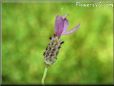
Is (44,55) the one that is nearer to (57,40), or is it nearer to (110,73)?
(57,40)

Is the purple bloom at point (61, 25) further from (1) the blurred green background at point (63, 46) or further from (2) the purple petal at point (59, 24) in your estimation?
(1) the blurred green background at point (63, 46)

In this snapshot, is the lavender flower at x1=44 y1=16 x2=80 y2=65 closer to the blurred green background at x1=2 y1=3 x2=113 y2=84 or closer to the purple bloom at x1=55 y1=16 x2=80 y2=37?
the purple bloom at x1=55 y1=16 x2=80 y2=37

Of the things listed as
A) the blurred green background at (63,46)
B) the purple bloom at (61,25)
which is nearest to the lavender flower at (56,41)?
the purple bloom at (61,25)

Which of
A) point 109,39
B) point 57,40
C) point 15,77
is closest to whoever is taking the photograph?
point 57,40

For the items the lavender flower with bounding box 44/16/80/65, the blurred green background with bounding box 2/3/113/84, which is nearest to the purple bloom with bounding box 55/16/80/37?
the lavender flower with bounding box 44/16/80/65

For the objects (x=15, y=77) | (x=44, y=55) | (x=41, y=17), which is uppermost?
(x=44, y=55)

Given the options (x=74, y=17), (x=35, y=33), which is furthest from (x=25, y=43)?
(x=74, y=17)

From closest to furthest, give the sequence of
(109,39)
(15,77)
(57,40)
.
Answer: (57,40), (15,77), (109,39)
